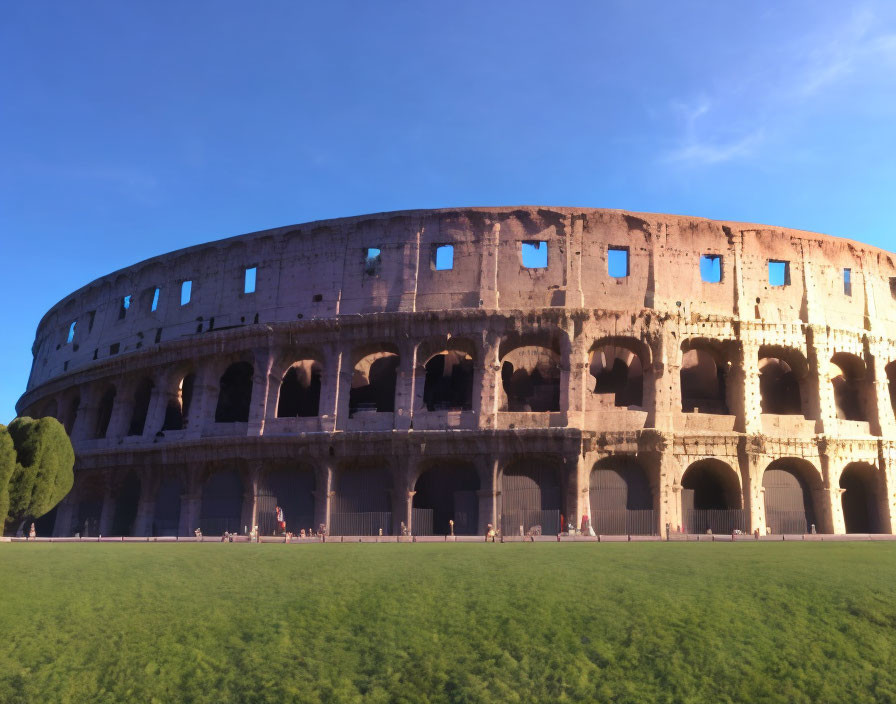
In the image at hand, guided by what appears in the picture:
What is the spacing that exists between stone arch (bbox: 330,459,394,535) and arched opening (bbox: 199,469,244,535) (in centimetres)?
412

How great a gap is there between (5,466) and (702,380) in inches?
986

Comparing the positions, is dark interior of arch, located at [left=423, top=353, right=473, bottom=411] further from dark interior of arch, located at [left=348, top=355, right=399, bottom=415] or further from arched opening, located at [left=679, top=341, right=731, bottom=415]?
arched opening, located at [left=679, top=341, right=731, bottom=415]

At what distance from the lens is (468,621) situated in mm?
12211

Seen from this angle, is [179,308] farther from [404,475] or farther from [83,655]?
[83,655]

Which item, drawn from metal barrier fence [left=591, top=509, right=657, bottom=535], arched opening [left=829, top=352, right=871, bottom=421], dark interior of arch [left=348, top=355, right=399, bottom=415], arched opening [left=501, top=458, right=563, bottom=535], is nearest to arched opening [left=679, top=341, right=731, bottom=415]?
arched opening [left=829, top=352, right=871, bottom=421]

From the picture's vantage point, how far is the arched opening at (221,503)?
1244 inches

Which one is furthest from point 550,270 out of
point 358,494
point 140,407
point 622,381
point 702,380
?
point 140,407

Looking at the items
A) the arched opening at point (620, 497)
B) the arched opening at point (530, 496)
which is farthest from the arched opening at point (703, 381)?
the arched opening at point (530, 496)

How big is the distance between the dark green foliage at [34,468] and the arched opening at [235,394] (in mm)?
10113

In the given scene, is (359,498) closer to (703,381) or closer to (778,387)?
(703,381)

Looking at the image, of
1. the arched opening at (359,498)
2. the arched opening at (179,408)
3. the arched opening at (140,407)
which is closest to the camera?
the arched opening at (359,498)

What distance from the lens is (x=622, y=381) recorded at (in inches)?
1303

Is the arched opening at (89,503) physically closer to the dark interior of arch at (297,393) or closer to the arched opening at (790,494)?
the dark interior of arch at (297,393)

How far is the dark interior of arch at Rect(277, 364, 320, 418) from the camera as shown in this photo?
3503 cm
